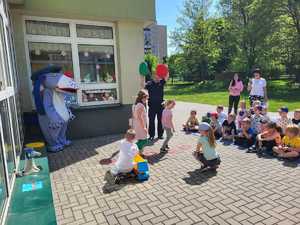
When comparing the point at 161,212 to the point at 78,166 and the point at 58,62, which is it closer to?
the point at 78,166

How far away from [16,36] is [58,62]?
4.33 ft

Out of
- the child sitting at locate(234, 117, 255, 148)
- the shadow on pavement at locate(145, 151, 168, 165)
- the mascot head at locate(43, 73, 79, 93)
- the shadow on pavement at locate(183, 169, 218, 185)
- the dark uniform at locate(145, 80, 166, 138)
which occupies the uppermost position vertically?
the mascot head at locate(43, 73, 79, 93)

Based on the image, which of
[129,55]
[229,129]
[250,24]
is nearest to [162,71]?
[129,55]

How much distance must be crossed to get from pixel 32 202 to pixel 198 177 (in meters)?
2.80

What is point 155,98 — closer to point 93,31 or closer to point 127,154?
point 93,31

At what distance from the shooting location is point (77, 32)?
26.4ft

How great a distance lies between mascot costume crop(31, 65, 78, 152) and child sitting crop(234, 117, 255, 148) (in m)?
4.50

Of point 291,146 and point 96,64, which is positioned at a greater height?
point 96,64

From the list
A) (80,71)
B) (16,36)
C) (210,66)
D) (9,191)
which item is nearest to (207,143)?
(9,191)

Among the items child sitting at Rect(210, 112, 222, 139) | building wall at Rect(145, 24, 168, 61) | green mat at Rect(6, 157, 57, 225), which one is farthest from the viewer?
building wall at Rect(145, 24, 168, 61)

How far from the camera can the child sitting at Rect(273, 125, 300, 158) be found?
5.43 m

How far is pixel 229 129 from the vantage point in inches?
288

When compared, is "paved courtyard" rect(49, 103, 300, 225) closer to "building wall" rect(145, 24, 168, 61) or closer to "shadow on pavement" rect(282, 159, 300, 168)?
"shadow on pavement" rect(282, 159, 300, 168)

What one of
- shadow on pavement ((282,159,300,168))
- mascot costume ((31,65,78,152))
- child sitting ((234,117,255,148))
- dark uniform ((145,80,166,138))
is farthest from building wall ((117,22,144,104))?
shadow on pavement ((282,159,300,168))
